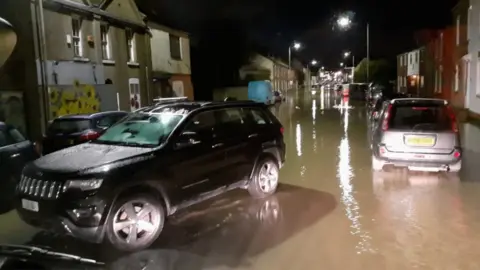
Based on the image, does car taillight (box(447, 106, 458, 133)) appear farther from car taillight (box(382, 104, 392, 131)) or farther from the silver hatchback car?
car taillight (box(382, 104, 392, 131))

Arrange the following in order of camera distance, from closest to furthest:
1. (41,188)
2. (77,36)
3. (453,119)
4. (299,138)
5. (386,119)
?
(41,188) < (453,119) < (386,119) < (299,138) < (77,36)

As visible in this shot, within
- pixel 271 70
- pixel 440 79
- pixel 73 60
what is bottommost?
pixel 440 79

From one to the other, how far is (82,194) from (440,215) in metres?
5.24

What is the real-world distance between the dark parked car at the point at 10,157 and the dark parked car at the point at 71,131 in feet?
6.21

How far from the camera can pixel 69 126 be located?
10.5m

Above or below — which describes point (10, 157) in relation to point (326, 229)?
above

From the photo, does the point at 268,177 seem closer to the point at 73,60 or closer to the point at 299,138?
the point at 299,138

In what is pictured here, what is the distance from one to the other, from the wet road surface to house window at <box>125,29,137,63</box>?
16840 millimetres

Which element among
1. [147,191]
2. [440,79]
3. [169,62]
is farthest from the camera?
[440,79]

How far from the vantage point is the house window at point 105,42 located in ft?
71.1

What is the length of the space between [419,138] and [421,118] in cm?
93

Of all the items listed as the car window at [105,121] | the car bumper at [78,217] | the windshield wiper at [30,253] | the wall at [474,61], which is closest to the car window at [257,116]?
the car bumper at [78,217]

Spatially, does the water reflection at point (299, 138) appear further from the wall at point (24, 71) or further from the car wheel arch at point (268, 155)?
the wall at point (24, 71)

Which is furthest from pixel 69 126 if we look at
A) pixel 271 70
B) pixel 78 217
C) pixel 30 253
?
pixel 271 70
